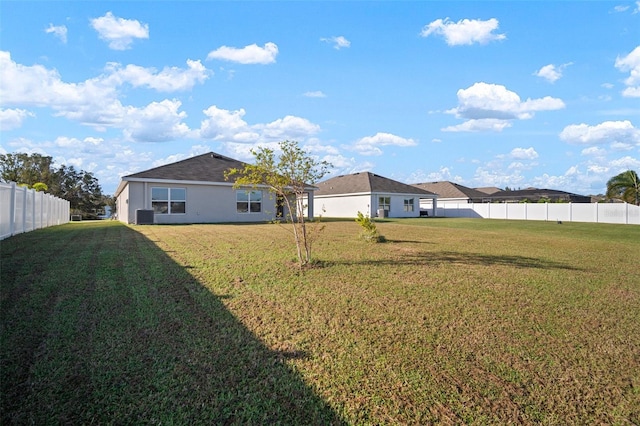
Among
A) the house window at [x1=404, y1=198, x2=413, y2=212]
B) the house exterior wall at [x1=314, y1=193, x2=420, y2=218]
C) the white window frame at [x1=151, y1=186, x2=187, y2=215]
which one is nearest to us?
the white window frame at [x1=151, y1=186, x2=187, y2=215]

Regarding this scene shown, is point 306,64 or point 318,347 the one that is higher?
point 306,64

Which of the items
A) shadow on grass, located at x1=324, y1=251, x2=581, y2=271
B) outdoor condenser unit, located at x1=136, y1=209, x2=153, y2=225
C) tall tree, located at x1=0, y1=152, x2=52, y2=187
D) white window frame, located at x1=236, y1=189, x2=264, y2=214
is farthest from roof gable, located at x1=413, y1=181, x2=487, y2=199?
tall tree, located at x1=0, y1=152, x2=52, y2=187

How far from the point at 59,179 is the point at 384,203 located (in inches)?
1687

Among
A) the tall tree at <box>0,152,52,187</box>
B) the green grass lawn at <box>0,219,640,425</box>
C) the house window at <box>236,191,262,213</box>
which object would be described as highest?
the tall tree at <box>0,152,52,187</box>

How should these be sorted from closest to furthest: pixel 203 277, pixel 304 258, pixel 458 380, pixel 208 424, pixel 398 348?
pixel 208 424, pixel 458 380, pixel 398 348, pixel 203 277, pixel 304 258

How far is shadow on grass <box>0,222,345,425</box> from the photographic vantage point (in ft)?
8.64

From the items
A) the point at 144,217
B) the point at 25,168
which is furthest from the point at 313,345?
the point at 25,168

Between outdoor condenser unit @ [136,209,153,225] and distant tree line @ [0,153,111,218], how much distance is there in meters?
31.7

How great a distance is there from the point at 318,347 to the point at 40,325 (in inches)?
122

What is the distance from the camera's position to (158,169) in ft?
68.1

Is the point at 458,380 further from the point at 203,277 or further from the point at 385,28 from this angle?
the point at 385,28

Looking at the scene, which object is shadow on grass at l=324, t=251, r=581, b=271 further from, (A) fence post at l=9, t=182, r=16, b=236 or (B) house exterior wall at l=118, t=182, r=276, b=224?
(B) house exterior wall at l=118, t=182, r=276, b=224

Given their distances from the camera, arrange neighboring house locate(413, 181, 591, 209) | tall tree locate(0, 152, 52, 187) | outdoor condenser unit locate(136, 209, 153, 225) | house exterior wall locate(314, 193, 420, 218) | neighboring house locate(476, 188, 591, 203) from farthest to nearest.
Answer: neighboring house locate(476, 188, 591, 203) → neighboring house locate(413, 181, 591, 209) → tall tree locate(0, 152, 52, 187) → house exterior wall locate(314, 193, 420, 218) → outdoor condenser unit locate(136, 209, 153, 225)

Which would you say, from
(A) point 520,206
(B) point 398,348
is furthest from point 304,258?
(A) point 520,206
